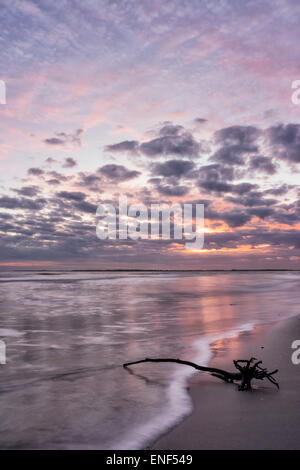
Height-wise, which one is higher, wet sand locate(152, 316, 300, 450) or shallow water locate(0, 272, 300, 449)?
wet sand locate(152, 316, 300, 450)

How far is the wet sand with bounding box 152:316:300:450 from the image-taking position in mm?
3840

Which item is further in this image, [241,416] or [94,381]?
[94,381]

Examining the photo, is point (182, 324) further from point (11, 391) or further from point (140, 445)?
point (140, 445)

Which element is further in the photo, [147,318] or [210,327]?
[147,318]

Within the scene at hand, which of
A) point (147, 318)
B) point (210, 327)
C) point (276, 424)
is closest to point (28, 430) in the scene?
point (276, 424)

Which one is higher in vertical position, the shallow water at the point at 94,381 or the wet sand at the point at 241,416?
the wet sand at the point at 241,416

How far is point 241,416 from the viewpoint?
443cm

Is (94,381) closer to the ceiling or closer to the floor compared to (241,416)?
closer to the floor

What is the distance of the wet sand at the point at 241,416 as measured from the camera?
3840 millimetres

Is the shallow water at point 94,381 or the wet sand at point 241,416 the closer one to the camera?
the wet sand at point 241,416

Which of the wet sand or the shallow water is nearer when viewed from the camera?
the wet sand

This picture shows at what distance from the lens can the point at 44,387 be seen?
6.00m
